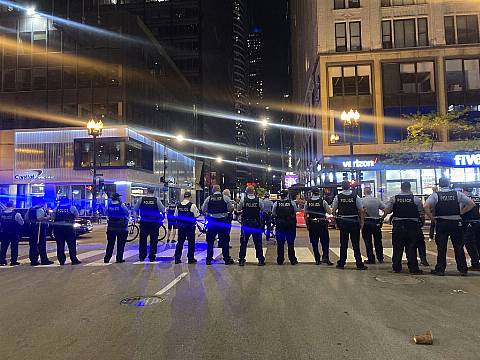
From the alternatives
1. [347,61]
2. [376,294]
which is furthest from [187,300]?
[347,61]

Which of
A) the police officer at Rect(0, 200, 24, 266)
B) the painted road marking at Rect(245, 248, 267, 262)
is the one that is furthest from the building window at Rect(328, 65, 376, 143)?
the police officer at Rect(0, 200, 24, 266)

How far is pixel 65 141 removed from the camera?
44688 mm

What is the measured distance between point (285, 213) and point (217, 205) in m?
1.76

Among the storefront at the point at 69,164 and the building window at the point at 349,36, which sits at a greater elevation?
the building window at the point at 349,36

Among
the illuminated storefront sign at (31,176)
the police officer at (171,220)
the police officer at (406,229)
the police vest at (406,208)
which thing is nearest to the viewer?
the police officer at (406,229)

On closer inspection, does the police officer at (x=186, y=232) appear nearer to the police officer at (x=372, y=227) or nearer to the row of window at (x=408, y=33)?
the police officer at (x=372, y=227)

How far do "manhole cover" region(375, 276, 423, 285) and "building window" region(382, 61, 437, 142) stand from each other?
1287 inches

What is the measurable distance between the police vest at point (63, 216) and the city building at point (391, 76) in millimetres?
31268

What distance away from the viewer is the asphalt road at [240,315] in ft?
15.5

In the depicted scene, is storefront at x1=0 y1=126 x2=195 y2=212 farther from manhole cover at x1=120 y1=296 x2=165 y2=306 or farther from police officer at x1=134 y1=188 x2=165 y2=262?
manhole cover at x1=120 y1=296 x2=165 y2=306

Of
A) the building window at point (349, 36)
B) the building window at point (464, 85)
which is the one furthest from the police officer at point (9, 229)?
the building window at point (464, 85)

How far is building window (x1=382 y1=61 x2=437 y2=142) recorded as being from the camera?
1542 inches

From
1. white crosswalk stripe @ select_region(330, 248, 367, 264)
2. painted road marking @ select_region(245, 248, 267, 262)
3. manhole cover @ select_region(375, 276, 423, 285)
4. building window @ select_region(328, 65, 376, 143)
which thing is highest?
building window @ select_region(328, 65, 376, 143)

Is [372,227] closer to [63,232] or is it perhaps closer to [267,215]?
[267,215]
